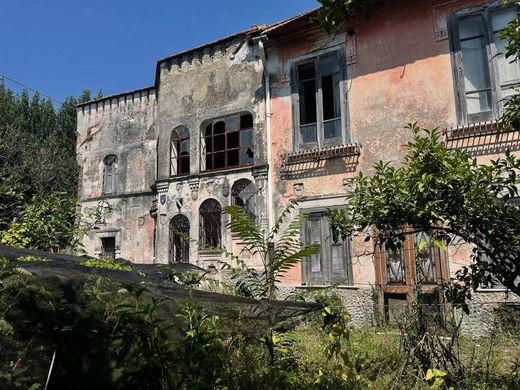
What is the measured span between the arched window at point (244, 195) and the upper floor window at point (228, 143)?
584mm

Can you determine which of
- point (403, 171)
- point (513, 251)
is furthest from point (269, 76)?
point (513, 251)

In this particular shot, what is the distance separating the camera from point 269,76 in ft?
40.0

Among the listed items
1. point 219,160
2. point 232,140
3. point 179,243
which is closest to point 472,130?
point 232,140

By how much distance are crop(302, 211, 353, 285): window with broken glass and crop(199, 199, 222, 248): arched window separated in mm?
2835

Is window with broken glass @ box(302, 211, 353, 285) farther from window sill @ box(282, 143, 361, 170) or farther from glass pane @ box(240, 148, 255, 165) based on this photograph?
glass pane @ box(240, 148, 255, 165)

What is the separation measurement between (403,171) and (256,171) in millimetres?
7572

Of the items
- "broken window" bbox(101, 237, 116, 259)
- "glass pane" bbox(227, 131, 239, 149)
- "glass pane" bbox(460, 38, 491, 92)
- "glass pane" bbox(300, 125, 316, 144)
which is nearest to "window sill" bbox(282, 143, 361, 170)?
"glass pane" bbox(300, 125, 316, 144)

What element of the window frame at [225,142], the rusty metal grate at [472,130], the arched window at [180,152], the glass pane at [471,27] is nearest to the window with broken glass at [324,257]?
the window frame at [225,142]

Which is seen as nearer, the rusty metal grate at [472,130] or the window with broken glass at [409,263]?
the rusty metal grate at [472,130]

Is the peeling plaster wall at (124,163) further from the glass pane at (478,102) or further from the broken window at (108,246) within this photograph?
the glass pane at (478,102)

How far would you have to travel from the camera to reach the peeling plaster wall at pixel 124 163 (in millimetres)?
16109

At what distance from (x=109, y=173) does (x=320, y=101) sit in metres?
9.68

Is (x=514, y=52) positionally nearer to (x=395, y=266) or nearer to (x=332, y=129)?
(x=395, y=266)

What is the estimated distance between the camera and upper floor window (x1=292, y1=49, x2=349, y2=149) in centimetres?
1117
